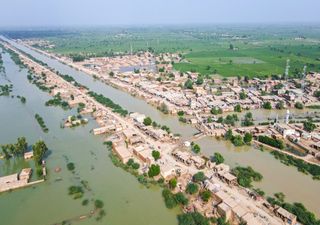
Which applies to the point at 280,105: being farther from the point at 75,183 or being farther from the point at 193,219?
the point at 75,183

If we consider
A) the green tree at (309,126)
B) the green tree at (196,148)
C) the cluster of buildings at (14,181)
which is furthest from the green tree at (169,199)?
the green tree at (309,126)

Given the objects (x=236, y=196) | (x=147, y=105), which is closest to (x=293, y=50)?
(x=147, y=105)

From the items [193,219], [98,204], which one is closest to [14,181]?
[98,204]

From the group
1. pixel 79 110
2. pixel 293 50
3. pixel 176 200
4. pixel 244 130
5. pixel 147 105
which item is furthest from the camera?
pixel 293 50

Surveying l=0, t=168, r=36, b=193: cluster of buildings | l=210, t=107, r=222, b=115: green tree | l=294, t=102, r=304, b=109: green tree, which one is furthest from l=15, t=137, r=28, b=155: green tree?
l=294, t=102, r=304, b=109: green tree

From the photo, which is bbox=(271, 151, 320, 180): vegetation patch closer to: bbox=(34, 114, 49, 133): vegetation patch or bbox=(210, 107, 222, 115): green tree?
bbox=(210, 107, 222, 115): green tree

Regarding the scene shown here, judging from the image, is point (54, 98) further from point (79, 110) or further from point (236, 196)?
point (236, 196)

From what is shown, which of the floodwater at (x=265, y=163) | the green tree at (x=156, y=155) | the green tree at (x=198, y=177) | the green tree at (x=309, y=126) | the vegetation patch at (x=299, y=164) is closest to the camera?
the floodwater at (x=265, y=163)

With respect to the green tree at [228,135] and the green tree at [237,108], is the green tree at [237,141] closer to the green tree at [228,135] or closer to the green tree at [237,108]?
the green tree at [228,135]
